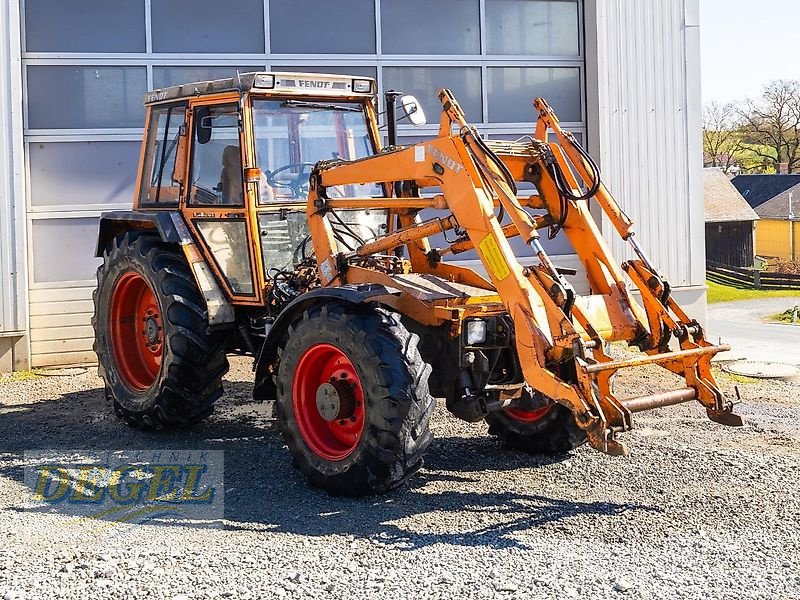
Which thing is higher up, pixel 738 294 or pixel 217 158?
pixel 217 158

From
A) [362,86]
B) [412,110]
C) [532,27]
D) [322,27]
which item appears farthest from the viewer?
[532,27]

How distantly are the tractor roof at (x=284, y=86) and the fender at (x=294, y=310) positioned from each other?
1.73 meters

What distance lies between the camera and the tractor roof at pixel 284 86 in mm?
7691

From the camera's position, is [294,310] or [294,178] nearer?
[294,310]

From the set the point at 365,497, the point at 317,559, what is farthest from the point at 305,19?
the point at 317,559

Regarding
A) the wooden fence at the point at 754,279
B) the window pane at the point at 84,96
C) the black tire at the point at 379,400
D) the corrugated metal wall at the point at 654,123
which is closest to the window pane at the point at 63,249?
the window pane at the point at 84,96

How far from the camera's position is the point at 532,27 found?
13.0m

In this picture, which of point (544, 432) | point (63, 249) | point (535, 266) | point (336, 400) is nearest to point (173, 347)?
point (336, 400)

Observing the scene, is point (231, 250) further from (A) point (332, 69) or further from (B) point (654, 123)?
(B) point (654, 123)

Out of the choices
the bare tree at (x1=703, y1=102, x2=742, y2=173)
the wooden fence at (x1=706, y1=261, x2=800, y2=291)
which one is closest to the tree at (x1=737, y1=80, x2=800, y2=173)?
the bare tree at (x1=703, y1=102, x2=742, y2=173)

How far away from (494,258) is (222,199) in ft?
8.28

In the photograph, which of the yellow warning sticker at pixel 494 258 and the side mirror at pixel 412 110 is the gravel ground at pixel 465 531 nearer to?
the yellow warning sticker at pixel 494 258

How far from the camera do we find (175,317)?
25.6 ft

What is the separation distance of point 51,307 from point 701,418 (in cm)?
674
